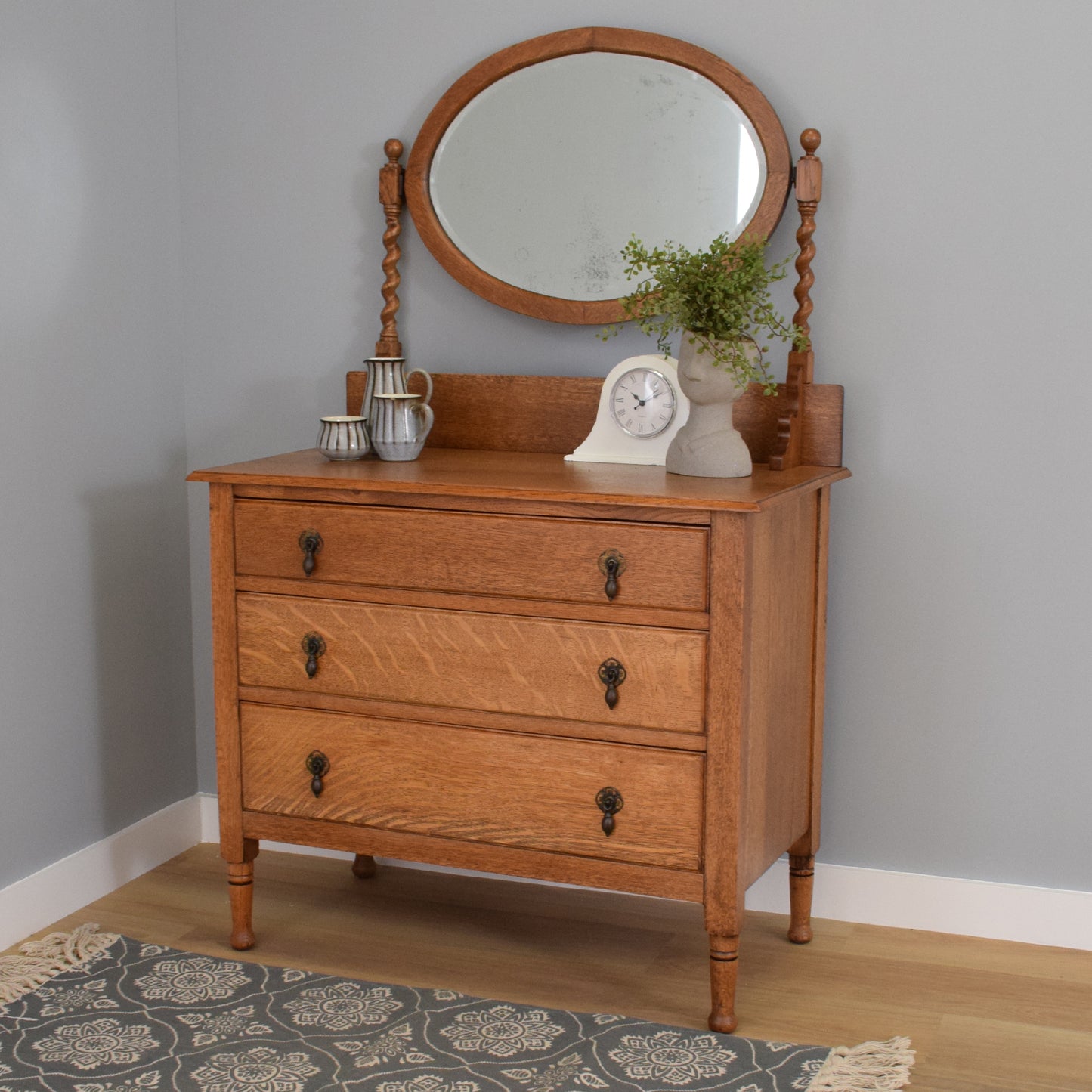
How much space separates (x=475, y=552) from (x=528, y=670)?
200mm

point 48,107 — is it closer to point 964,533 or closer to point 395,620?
point 395,620

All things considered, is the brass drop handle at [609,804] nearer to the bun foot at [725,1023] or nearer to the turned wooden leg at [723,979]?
the turned wooden leg at [723,979]

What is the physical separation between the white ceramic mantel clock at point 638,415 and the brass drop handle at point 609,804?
582 mm

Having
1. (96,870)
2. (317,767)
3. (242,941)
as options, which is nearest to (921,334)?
(317,767)

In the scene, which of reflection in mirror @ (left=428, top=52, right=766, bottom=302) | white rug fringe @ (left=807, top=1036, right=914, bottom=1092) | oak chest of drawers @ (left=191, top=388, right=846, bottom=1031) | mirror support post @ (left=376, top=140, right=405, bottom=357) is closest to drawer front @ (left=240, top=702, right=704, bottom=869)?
oak chest of drawers @ (left=191, top=388, right=846, bottom=1031)

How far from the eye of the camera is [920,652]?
7.79 ft

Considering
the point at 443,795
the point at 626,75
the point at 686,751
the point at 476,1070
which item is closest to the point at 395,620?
the point at 443,795

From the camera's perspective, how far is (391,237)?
2527 mm

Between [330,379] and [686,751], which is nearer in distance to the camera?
[686,751]

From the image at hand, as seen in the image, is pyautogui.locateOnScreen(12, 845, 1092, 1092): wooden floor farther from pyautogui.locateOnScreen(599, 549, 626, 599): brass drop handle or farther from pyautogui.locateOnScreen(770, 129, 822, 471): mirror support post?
pyautogui.locateOnScreen(770, 129, 822, 471): mirror support post

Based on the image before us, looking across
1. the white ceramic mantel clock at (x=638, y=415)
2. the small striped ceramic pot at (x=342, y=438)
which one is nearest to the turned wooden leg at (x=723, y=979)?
the white ceramic mantel clock at (x=638, y=415)

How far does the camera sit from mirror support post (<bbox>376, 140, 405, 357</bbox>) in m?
2.51

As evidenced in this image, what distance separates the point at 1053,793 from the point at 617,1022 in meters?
0.88

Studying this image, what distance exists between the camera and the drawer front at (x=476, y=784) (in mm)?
2010
